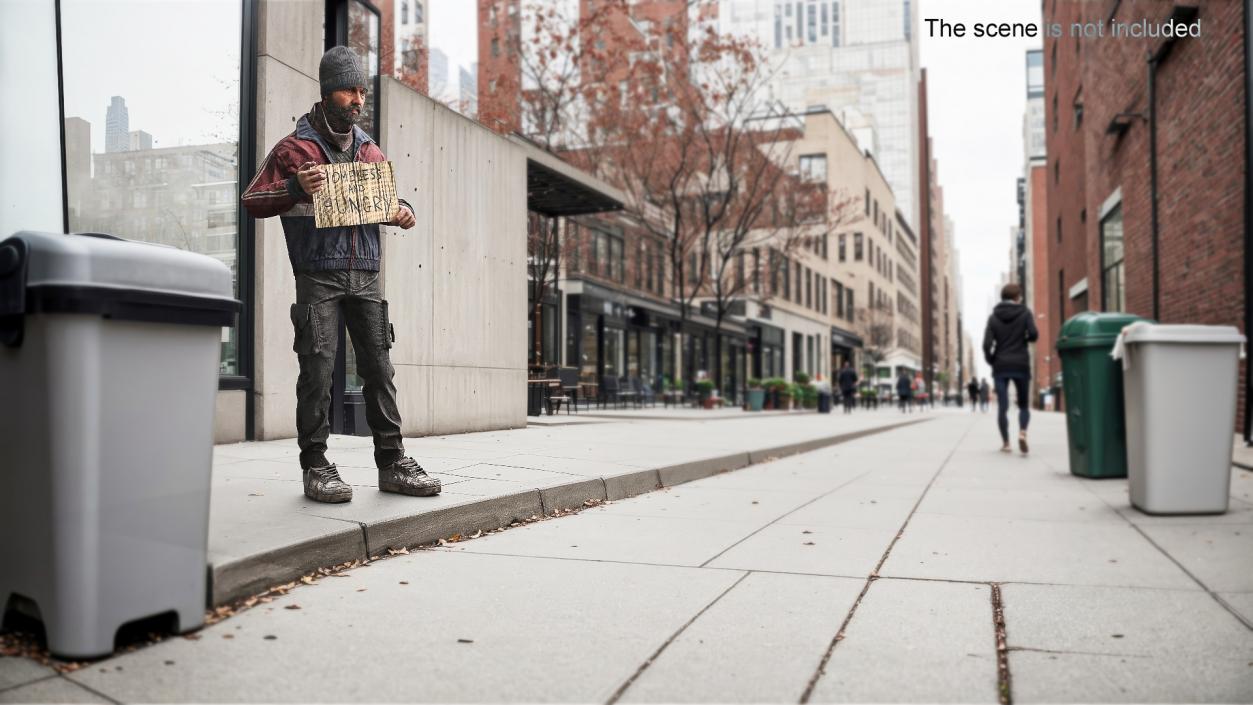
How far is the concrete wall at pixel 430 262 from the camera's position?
26.5 ft

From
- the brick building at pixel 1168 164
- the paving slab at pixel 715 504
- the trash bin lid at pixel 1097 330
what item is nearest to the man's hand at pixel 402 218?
the paving slab at pixel 715 504

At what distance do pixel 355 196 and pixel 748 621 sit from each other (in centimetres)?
263

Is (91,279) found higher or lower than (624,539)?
higher

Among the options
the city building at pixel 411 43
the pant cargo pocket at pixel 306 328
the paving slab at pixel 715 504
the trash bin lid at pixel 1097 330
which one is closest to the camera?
the pant cargo pocket at pixel 306 328

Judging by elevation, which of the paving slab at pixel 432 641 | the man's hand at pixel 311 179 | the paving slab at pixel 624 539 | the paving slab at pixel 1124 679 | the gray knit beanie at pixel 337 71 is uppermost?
the gray knit beanie at pixel 337 71

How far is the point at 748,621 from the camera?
11.0 feet

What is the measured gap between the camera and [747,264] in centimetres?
3931

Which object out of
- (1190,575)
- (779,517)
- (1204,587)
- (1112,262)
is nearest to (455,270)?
(779,517)

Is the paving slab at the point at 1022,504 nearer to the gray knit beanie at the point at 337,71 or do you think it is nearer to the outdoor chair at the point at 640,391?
the gray knit beanie at the point at 337,71

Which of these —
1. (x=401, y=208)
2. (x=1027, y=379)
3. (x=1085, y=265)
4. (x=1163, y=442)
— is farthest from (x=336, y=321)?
(x=1085, y=265)

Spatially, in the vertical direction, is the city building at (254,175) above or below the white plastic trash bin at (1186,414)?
above

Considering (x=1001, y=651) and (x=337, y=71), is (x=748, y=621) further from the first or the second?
(x=337, y=71)

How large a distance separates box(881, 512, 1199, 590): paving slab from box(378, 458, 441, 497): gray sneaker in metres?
2.37

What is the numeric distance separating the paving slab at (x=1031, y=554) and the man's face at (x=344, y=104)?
335 centimetres
